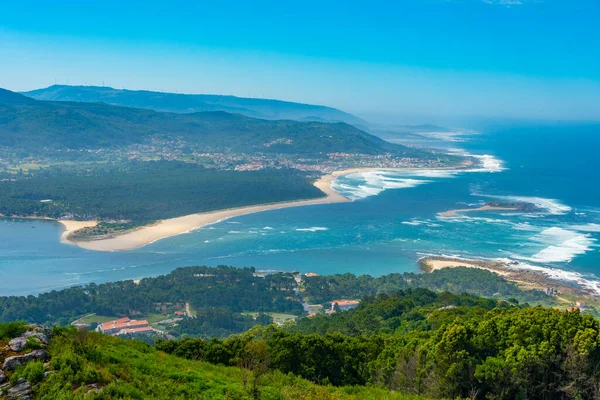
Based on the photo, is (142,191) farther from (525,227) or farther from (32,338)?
(32,338)

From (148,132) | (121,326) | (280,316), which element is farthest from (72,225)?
(148,132)

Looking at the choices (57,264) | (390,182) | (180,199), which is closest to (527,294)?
(57,264)

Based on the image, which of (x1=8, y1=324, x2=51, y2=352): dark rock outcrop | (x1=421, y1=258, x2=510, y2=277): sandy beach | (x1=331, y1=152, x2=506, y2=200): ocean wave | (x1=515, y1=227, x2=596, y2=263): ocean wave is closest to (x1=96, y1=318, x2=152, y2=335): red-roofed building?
(x1=8, y1=324, x2=51, y2=352): dark rock outcrop

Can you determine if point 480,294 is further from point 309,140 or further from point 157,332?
point 309,140

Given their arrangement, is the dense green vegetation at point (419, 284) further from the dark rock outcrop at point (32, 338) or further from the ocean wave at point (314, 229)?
the dark rock outcrop at point (32, 338)

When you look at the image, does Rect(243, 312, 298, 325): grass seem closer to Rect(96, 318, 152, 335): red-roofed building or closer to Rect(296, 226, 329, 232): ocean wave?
Rect(96, 318, 152, 335): red-roofed building

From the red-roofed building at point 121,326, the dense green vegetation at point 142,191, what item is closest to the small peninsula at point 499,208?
the dense green vegetation at point 142,191
